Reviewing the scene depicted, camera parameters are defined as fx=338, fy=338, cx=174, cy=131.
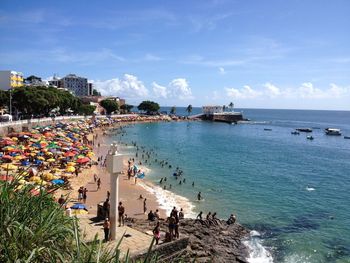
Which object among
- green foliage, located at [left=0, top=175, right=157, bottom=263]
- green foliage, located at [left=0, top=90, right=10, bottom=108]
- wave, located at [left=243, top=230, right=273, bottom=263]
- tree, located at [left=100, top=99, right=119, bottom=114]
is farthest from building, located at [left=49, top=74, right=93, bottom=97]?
green foliage, located at [left=0, top=175, right=157, bottom=263]

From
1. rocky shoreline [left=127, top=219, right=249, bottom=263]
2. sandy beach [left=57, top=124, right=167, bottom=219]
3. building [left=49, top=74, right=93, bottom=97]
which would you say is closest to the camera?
rocky shoreline [left=127, top=219, right=249, bottom=263]

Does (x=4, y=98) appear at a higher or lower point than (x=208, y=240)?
higher

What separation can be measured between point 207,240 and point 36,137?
32035mm

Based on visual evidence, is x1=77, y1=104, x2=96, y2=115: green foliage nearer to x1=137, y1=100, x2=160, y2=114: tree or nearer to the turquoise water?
x1=137, y1=100, x2=160, y2=114: tree

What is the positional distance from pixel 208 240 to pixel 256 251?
284cm

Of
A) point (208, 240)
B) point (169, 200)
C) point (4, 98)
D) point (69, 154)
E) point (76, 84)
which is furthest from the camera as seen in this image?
point (76, 84)

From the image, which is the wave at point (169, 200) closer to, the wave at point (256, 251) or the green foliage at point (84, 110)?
the wave at point (256, 251)

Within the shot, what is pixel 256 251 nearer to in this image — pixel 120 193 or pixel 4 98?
pixel 120 193

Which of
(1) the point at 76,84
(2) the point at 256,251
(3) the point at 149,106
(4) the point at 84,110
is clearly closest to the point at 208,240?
(2) the point at 256,251

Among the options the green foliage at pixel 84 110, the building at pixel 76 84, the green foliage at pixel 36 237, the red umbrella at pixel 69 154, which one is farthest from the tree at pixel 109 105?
the green foliage at pixel 36 237

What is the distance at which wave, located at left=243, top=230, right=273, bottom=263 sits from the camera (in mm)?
18516

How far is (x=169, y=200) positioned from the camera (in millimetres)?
28719

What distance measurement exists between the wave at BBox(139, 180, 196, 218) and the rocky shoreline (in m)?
3.81

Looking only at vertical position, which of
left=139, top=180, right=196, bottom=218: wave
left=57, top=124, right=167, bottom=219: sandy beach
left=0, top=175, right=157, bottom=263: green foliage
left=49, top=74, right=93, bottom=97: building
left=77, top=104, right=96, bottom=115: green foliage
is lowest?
left=139, top=180, right=196, bottom=218: wave
